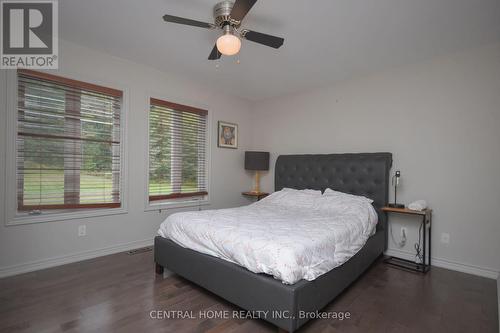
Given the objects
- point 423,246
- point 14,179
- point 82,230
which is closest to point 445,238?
point 423,246

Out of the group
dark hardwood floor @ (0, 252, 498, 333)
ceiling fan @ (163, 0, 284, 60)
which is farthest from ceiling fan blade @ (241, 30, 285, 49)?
dark hardwood floor @ (0, 252, 498, 333)

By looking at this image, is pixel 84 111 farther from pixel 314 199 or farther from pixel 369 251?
pixel 369 251

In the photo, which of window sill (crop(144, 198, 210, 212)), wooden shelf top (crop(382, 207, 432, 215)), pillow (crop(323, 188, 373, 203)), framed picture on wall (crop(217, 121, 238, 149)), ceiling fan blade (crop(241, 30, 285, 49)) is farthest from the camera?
framed picture on wall (crop(217, 121, 238, 149))

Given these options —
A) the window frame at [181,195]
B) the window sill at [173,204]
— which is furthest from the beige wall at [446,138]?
the window sill at [173,204]

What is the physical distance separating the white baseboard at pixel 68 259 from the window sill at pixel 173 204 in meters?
0.46

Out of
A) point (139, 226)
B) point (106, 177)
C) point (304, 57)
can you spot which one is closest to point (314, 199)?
point (304, 57)

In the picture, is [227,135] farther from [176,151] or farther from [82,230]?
[82,230]

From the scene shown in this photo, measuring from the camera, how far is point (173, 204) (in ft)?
12.3

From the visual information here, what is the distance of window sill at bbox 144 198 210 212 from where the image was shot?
11.5 ft

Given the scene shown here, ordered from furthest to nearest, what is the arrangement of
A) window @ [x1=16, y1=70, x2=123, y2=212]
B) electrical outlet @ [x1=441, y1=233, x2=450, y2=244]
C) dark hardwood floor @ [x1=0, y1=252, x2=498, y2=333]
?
1. electrical outlet @ [x1=441, y1=233, x2=450, y2=244]
2. window @ [x1=16, y1=70, x2=123, y2=212]
3. dark hardwood floor @ [x1=0, y1=252, x2=498, y2=333]

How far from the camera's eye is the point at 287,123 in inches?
173

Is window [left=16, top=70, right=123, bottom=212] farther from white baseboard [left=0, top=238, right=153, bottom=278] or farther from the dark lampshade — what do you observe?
the dark lampshade

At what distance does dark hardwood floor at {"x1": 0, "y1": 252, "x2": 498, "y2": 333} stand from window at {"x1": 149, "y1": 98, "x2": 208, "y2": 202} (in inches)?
50.5

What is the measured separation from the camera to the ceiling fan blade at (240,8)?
1.63m
